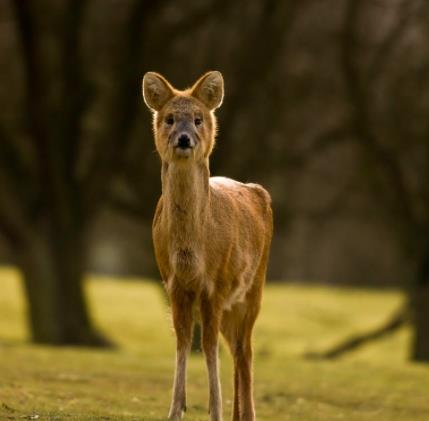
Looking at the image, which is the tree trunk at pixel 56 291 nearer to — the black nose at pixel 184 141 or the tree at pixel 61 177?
the tree at pixel 61 177

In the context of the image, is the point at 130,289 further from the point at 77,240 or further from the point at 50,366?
the point at 50,366

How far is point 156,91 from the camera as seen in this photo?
10.4 m

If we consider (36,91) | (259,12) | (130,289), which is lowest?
(130,289)

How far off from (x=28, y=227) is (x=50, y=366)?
9.53 meters

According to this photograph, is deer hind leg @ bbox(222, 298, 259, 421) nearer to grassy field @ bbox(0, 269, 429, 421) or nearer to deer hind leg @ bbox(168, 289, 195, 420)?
grassy field @ bbox(0, 269, 429, 421)

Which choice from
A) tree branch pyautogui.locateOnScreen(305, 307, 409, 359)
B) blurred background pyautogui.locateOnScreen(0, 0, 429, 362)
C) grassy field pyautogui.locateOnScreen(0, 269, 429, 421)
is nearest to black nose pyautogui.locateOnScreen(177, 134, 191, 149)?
grassy field pyautogui.locateOnScreen(0, 269, 429, 421)

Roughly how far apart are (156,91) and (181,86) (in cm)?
1586

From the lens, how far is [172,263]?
9867mm

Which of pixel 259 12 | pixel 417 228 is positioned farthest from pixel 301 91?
pixel 417 228

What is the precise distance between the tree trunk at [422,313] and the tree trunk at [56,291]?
657 centimetres

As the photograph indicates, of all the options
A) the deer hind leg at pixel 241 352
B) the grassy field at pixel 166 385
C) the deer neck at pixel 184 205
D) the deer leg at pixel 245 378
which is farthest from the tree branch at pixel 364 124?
the deer neck at pixel 184 205

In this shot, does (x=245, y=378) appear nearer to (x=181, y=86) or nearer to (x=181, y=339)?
(x=181, y=339)

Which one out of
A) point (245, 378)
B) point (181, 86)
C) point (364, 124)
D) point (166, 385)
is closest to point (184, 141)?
point (245, 378)

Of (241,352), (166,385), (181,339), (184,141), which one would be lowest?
(166,385)
